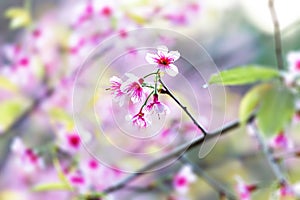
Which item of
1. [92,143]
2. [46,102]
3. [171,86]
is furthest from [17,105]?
[171,86]

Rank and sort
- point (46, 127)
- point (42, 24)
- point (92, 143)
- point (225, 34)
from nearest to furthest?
point (92, 143)
point (46, 127)
point (42, 24)
point (225, 34)

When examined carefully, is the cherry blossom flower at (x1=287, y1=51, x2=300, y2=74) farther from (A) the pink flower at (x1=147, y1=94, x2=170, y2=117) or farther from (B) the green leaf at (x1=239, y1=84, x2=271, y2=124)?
(A) the pink flower at (x1=147, y1=94, x2=170, y2=117)

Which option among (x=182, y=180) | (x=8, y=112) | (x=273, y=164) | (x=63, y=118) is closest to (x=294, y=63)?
(x=273, y=164)

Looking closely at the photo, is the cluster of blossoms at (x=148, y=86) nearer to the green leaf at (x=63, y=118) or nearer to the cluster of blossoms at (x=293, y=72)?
the cluster of blossoms at (x=293, y=72)

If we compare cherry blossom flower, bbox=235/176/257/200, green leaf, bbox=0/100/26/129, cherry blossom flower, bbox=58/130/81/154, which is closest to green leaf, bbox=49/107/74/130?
cherry blossom flower, bbox=58/130/81/154

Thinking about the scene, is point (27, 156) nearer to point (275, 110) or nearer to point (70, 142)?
point (70, 142)

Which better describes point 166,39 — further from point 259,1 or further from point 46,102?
point 259,1
